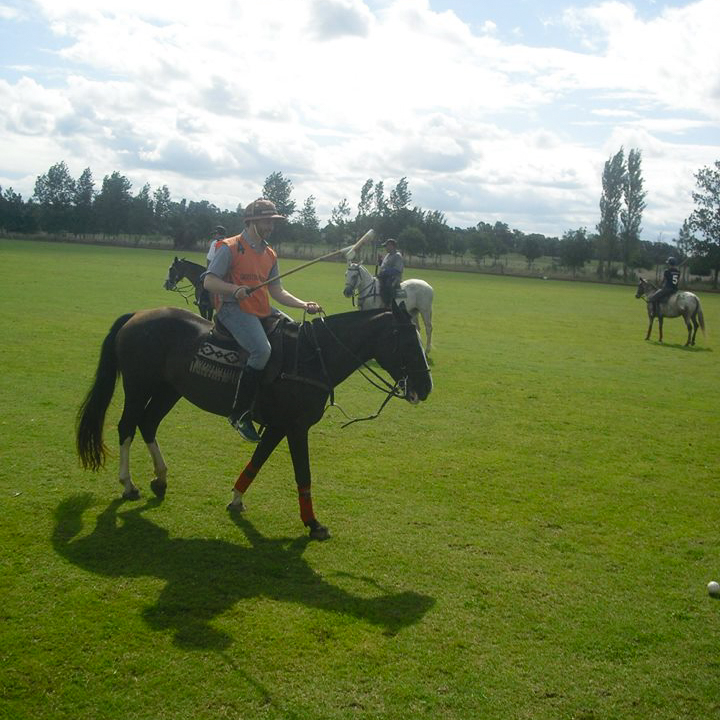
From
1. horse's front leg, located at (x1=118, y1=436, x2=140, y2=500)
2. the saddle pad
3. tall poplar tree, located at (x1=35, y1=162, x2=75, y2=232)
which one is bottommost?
horse's front leg, located at (x1=118, y1=436, x2=140, y2=500)

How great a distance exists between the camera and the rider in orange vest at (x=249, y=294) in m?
6.46

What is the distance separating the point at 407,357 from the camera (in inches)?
256

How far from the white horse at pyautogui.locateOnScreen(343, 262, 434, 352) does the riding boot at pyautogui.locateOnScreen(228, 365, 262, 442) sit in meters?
9.85

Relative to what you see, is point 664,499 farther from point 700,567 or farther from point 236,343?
point 236,343

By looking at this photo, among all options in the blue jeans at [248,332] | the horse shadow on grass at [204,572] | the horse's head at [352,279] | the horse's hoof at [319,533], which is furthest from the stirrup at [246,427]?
the horse's head at [352,279]

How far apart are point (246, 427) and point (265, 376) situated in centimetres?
51

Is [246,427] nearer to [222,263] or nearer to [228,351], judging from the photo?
[228,351]

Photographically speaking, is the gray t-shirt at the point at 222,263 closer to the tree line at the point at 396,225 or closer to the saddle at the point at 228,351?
the saddle at the point at 228,351

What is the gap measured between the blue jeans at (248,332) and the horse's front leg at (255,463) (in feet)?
2.53

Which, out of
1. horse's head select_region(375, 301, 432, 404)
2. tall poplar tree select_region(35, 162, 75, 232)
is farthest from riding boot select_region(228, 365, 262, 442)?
tall poplar tree select_region(35, 162, 75, 232)

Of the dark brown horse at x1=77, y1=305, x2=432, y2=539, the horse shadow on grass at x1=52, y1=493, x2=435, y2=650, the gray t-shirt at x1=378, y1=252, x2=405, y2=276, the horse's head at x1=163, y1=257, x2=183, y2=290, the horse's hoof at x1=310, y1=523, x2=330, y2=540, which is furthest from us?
the horse's head at x1=163, y1=257, x2=183, y2=290

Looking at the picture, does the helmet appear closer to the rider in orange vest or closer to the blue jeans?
the rider in orange vest

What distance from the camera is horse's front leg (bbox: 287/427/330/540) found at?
252 inches

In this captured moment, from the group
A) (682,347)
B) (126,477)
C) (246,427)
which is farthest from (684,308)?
(126,477)
